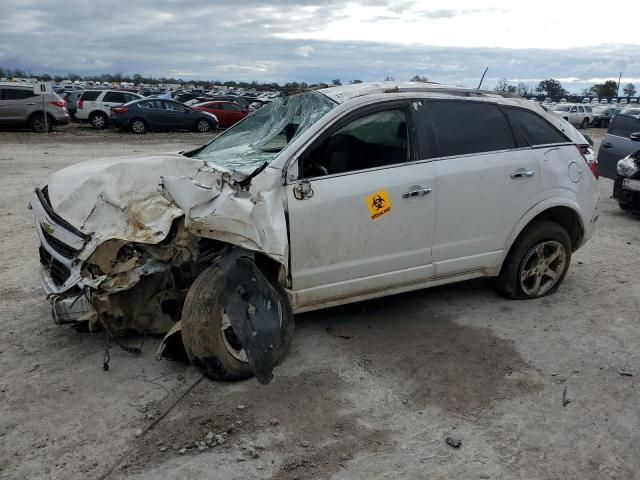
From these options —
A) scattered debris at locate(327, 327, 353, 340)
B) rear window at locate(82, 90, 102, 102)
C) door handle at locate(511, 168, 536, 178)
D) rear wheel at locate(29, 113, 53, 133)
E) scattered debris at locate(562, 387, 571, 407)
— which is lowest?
scattered debris at locate(562, 387, 571, 407)

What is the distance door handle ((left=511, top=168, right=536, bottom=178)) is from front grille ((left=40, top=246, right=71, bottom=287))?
3.37 metres

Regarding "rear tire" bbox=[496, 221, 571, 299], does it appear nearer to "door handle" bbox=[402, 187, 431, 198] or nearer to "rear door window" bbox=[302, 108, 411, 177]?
"door handle" bbox=[402, 187, 431, 198]

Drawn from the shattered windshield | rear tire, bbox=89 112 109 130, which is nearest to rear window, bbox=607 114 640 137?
the shattered windshield

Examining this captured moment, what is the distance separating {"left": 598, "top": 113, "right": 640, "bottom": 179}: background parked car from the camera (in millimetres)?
9555

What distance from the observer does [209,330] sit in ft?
12.0

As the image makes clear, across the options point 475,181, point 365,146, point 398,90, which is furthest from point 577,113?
point 365,146

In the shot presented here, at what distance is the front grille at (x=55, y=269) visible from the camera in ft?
12.8

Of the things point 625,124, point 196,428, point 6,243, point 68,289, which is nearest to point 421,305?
point 196,428

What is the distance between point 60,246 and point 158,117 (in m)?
21.0

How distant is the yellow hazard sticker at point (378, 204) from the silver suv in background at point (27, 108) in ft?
66.4

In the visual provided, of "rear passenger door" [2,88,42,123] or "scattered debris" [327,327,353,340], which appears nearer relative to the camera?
"scattered debris" [327,327,353,340]

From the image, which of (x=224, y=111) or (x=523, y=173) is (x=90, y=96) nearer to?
(x=224, y=111)

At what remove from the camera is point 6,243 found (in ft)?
21.9

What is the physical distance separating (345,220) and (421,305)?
1.43 m
